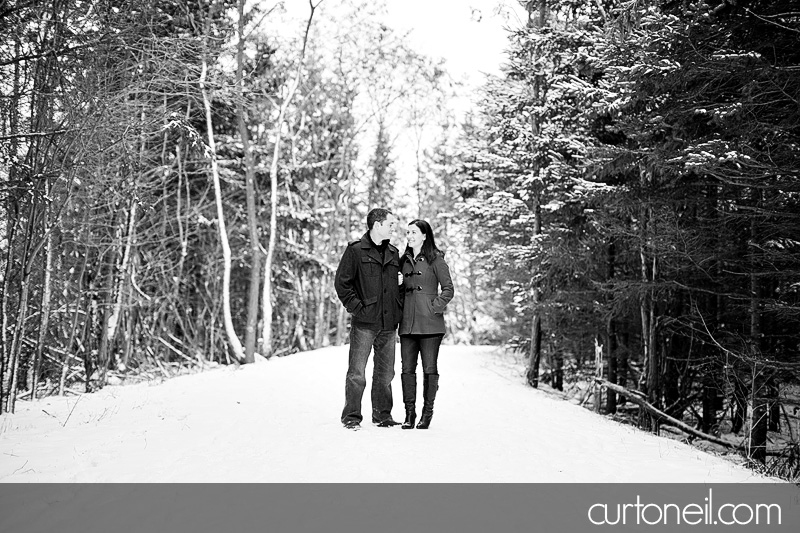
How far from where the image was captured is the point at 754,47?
8.04 meters

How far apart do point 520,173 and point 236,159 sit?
9.22 metres

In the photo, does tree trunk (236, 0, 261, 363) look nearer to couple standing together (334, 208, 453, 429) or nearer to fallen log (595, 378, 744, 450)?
fallen log (595, 378, 744, 450)

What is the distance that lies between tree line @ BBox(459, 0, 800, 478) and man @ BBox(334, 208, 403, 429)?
3745 millimetres

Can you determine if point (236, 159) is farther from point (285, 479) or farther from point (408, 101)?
point (285, 479)

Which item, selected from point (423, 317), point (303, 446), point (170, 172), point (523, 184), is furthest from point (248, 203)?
point (303, 446)

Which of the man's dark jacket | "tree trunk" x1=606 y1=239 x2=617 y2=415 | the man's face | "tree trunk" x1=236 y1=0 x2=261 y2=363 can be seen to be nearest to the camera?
the man's dark jacket

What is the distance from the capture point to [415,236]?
23.0ft

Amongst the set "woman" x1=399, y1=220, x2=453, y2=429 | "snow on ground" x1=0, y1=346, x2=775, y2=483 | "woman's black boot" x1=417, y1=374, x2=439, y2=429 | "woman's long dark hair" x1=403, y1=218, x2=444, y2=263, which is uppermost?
"woman's long dark hair" x1=403, y1=218, x2=444, y2=263

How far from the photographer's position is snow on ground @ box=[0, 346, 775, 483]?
15.9 feet

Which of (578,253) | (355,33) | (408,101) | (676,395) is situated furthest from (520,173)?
(408,101)

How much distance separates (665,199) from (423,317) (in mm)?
5599
